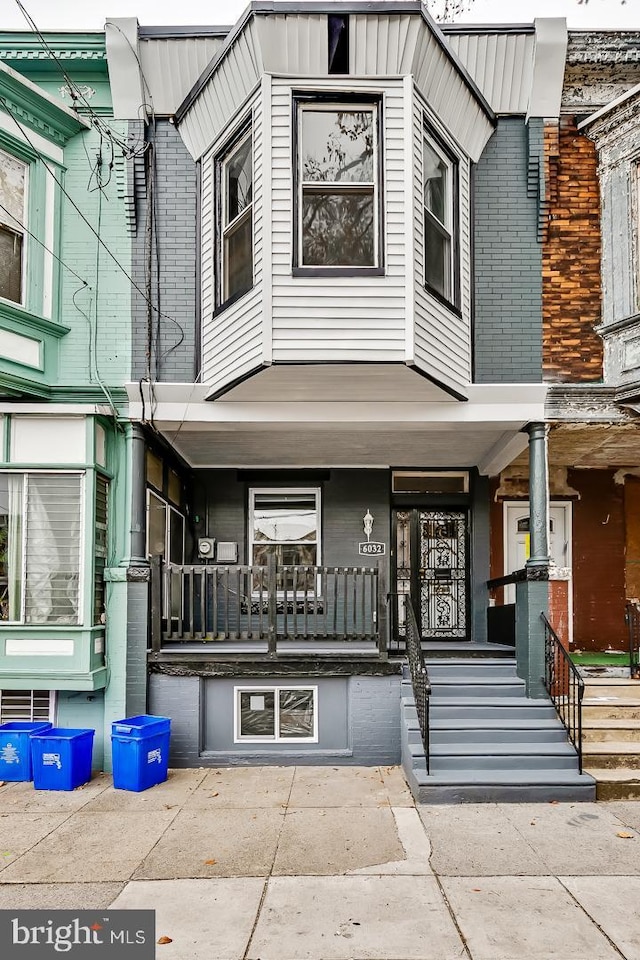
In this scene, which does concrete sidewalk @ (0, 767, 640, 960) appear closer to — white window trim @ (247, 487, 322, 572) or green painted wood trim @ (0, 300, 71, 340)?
white window trim @ (247, 487, 322, 572)

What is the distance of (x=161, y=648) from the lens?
8.53 meters

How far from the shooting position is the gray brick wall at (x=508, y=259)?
868 cm

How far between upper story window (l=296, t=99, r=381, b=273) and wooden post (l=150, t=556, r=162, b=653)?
11.7ft

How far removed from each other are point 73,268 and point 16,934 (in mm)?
6639

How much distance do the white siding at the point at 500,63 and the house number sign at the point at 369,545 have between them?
5.23 metres

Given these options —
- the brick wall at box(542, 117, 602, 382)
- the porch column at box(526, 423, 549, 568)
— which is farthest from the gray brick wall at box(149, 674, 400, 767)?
the brick wall at box(542, 117, 602, 382)

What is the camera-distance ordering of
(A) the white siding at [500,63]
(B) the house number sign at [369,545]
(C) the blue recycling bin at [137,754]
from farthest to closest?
(B) the house number sign at [369,545] → (A) the white siding at [500,63] → (C) the blue recycling bin at [137,754]

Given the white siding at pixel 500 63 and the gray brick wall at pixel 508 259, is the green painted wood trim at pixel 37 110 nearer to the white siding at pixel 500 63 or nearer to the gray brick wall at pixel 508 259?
the white siding at pixel 500 63

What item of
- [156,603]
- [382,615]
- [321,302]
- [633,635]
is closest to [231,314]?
[321,302]

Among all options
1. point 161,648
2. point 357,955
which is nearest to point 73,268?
point 161,648

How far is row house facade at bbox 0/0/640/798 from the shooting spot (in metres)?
7.63

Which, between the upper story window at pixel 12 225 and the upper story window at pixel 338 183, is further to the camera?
the upper story window at pixel 12 225

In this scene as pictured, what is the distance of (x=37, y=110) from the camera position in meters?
8.34

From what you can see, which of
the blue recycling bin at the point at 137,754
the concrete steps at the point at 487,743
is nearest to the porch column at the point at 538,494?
the concrete steps at the point at 487,743
